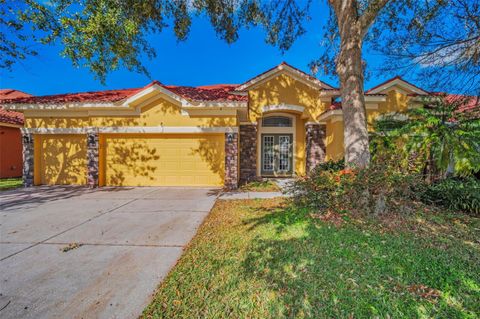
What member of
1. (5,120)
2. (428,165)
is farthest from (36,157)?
(428,165)

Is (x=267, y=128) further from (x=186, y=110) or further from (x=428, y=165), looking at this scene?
(x=428, y=165)

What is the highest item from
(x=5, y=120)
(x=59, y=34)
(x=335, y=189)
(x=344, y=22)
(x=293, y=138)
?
(x=59, y=34)

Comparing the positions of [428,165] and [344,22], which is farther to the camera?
[428,165]

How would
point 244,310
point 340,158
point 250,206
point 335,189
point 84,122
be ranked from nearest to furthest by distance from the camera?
point 244,310 < point 335,189 < point 250,206 < point 340,158 < point 84,122

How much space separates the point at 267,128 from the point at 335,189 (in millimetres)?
7056

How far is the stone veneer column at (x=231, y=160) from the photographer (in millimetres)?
9172

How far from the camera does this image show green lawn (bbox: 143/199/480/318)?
90.0 inches

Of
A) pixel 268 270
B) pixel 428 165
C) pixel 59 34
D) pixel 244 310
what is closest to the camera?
pixel 244 310

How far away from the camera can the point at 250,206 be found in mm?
6352

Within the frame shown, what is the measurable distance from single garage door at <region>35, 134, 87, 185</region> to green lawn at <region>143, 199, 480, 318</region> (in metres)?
8.80

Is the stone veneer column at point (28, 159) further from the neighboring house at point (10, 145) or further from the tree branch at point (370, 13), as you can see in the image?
the tree branch at point (370, 13)

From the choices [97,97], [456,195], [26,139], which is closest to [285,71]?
[456,195]

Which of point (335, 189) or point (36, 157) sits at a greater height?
point (36, 157)

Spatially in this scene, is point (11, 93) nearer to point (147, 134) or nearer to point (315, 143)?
point (147, 134)
